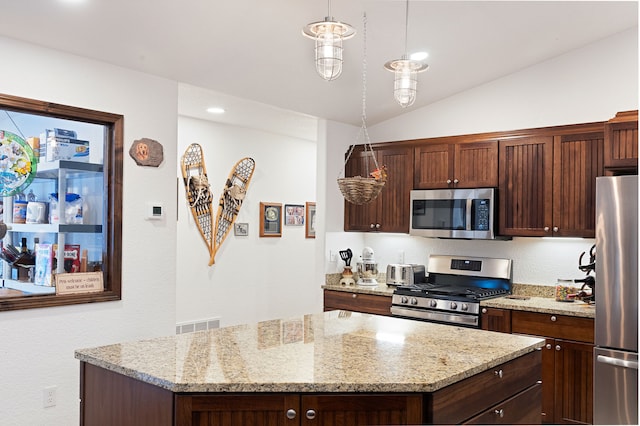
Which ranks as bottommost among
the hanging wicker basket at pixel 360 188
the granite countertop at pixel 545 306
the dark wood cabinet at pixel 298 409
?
the dark wood cabinet at pixel 298 409

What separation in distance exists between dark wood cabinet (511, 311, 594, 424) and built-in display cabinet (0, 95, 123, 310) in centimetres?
295

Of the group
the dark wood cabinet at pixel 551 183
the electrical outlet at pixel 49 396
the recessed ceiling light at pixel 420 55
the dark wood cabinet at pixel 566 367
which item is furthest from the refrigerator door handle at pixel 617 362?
the electrical outlet at pixel 49 396

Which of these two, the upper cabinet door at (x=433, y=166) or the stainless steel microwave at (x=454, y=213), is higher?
the upper cabinet door at (x=433, y=166)

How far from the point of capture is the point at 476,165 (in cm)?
463

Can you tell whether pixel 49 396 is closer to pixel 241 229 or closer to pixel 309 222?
pixel 241 229

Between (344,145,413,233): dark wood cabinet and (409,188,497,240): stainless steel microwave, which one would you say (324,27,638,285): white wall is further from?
(409,188,497,240): stainless steel microwave

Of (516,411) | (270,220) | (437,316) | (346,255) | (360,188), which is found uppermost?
(360,188)

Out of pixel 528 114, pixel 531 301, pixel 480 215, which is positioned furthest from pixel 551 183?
pixel 531 301

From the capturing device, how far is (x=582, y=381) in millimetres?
3752

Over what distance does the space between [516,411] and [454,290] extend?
2.06 meters

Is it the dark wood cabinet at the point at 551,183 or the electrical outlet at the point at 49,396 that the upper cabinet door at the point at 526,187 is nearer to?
the dark wood cabinet at the point at 551,183

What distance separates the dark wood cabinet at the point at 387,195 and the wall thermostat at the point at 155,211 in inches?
77.0

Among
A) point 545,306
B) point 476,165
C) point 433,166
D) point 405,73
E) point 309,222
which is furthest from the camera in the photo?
point 309,222

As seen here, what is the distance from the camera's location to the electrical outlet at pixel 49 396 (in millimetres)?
3277
